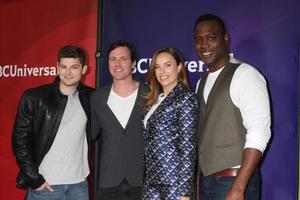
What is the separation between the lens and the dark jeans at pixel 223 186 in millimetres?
2180

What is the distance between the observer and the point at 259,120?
2.06m

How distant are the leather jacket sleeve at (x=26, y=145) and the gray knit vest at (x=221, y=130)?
103 centimetres

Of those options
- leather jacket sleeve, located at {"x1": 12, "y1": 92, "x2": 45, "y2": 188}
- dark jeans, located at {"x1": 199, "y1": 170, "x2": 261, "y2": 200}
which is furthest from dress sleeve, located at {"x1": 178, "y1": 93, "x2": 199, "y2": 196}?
leather jacket sleeve, located at {"x1": 12, "y1": 92, "x2": 45, "y2": 188}

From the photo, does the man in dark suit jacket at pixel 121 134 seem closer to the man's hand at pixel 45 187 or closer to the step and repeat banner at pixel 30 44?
the man's hand at pixel 45 187

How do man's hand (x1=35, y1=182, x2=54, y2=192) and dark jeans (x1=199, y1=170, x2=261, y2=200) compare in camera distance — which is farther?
man's hand (x1=35, y1=182, x2=54, y2=192)

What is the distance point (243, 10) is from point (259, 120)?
1.11 m

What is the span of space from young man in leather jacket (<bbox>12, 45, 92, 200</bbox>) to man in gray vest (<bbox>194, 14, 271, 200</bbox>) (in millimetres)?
809

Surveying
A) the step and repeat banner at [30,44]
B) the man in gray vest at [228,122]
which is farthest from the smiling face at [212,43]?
the step and repeat banner at [30,44]

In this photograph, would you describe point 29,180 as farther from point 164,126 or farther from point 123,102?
point 164,126

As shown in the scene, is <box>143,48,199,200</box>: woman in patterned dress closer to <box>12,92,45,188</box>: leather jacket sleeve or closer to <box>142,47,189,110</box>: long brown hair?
<box>142,47,189,110</box>: long brown hair

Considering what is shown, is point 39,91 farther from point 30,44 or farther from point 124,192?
point 30,44

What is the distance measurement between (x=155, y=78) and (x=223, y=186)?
76cm

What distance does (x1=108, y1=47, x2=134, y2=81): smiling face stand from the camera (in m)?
2.77

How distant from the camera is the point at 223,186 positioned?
2.20 metres
